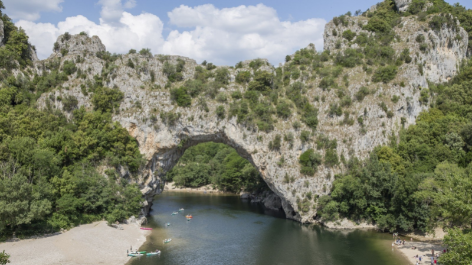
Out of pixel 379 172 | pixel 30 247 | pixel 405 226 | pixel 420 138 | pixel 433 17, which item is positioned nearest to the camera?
pixel 30 247

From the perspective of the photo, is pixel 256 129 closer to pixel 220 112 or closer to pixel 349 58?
pixel 220 112

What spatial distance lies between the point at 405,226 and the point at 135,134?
4517cm

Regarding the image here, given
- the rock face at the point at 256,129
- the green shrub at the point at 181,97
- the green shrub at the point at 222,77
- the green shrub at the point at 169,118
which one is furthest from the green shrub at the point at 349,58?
the green shrub at the point at 169,118

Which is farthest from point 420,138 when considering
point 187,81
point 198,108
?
point 187,81

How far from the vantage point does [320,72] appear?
63938 mm

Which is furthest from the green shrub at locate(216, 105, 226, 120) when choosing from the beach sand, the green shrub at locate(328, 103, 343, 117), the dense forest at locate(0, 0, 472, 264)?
the beach sand

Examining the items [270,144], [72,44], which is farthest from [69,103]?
[270,144]

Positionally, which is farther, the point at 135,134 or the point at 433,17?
the point at 433,17

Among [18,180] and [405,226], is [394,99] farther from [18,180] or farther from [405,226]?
[18,180]

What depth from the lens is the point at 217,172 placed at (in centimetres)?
10075

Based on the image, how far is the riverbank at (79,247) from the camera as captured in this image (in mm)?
34250

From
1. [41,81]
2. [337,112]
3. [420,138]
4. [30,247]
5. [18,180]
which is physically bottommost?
[30,247]

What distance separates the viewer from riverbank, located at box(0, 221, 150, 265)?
34.2 m

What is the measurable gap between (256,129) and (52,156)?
32119 millimetres
